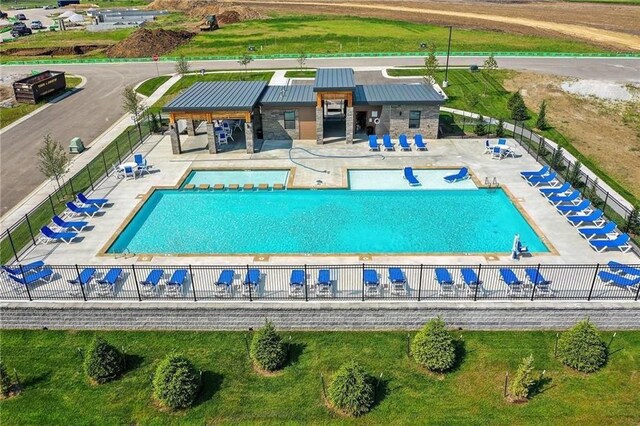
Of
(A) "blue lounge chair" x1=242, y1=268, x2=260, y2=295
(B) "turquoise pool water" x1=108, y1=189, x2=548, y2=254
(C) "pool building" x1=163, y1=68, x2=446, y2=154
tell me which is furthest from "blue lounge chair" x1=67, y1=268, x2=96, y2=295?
(C) "pool building" x1=163, y1=68, x2=446, y2=154

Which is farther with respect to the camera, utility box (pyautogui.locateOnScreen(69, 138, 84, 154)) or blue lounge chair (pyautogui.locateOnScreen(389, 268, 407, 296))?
utility box (pyautogui.locateOnScreen(69, 138, 84, 154))

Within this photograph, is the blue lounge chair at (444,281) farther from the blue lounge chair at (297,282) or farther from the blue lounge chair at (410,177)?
the blue lounge chair at (410,177)

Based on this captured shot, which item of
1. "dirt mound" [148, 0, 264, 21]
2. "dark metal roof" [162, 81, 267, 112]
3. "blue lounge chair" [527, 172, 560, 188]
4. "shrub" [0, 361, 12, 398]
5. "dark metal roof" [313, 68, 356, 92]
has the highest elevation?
"dirt mound" [148, 0, 264, 21]

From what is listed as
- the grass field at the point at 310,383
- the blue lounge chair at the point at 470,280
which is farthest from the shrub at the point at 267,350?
the blue lounge chair at the point at 470,280

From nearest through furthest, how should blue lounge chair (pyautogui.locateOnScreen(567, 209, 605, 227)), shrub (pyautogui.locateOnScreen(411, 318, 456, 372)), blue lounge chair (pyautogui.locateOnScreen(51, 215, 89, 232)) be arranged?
shrub (pyautogui.locateOnScreen(411, 318, 456, 372)), blue lounge chair (pyautogui.locateOnScreen(567, 209, 605, 227)), blue lounge chair (pyautogui.locateOnScreen(51, 215, 89, 232))

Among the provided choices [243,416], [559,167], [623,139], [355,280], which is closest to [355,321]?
[355,280]

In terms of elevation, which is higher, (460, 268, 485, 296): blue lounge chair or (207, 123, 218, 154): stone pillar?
(207, 123, 218, 154): stone pillar

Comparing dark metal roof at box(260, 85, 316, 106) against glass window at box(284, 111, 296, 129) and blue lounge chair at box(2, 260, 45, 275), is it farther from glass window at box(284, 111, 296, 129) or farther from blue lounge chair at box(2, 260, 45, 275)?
blue lounge chair at box(2, 260, 45, 275)

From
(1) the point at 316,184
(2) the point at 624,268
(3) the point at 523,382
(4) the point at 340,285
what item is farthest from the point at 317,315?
(2) the point at 624,268
